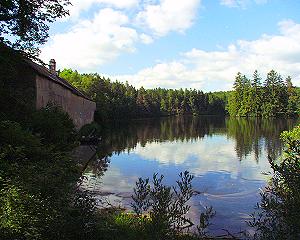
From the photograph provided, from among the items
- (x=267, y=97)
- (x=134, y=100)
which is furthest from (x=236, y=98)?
(x=134, y=100)

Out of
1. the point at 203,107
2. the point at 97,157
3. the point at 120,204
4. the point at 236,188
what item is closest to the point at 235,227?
the point at 120,204

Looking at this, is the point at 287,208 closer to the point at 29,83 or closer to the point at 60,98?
the point at 29,83

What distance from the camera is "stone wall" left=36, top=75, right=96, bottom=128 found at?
2286cm

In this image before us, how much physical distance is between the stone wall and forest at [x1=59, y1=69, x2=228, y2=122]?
21227 millimetres

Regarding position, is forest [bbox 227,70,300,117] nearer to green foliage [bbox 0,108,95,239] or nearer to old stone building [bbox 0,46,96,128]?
old stone building [bbox 0,46,96,128]

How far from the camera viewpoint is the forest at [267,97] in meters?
104

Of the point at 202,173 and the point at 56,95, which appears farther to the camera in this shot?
the point at 56,95

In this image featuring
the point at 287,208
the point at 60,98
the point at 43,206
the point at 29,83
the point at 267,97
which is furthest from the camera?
the point at 267,97

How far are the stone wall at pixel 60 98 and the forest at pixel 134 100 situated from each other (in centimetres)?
2123

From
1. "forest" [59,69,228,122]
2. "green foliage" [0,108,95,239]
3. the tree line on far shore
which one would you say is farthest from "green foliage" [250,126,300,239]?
the tree line on far shore

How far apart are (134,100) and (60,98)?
8434cm

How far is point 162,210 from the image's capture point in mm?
5180

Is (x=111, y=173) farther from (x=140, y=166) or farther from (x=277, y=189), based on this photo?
(x=277, y=189)

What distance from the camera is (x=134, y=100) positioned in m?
114
